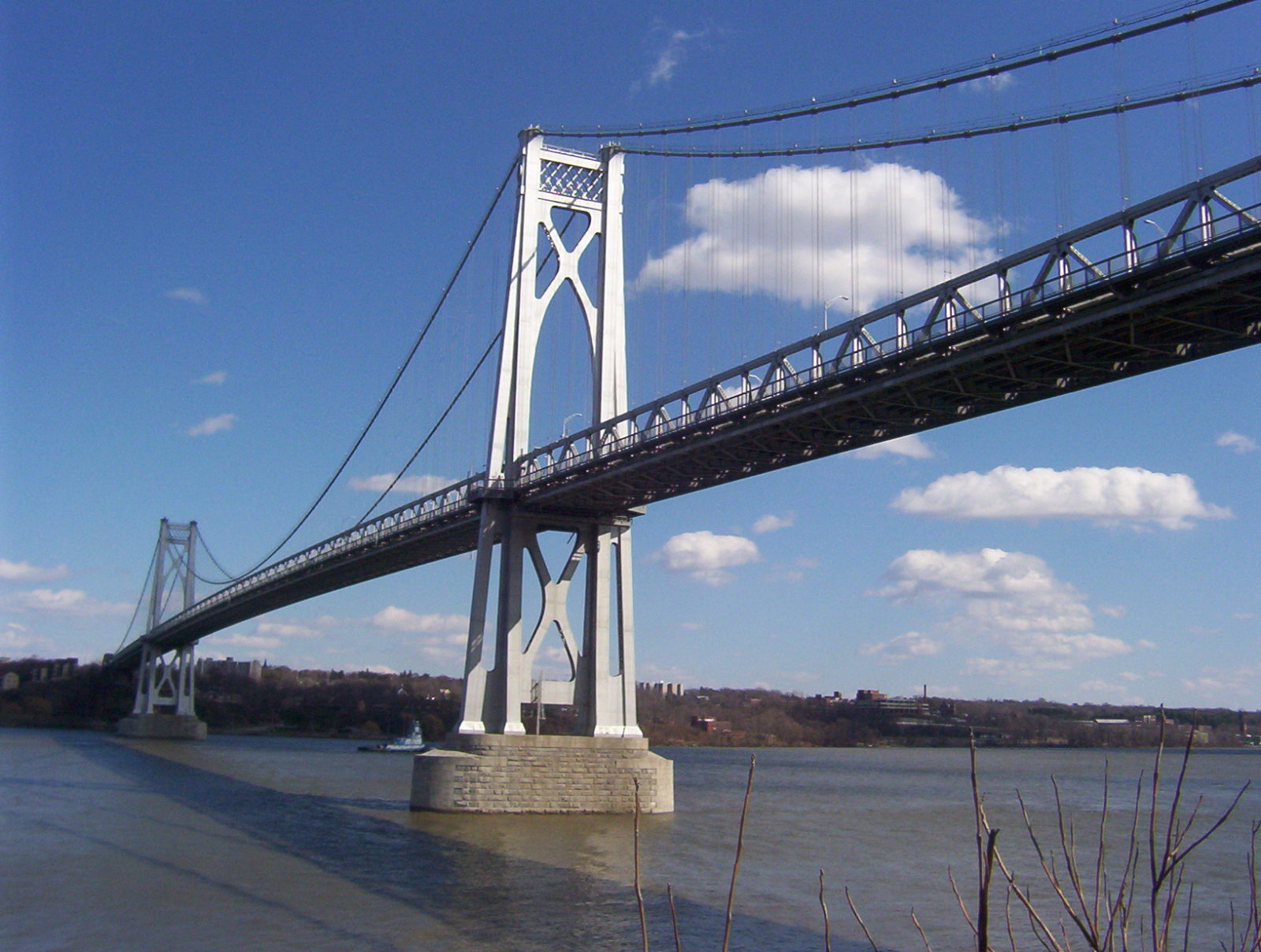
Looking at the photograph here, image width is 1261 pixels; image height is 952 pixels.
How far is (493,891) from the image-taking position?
19734 millimetres

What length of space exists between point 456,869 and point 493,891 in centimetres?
238

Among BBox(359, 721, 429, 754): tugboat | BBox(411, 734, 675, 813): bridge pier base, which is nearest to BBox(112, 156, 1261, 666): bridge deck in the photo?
BBox(411, 734, 675, 813): bridge pier base

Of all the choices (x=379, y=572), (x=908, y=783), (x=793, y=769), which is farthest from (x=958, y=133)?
(x=793, y=769)

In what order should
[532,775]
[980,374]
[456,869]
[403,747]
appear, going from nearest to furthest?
1. [980,374]
2. [456,869]
3. [532,775]
4. [403,747]

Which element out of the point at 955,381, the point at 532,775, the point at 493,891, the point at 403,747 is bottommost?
the point at 403,747

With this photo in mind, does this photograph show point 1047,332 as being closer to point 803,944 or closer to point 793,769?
point 803,944

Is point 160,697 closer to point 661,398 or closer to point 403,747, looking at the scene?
point 403,747

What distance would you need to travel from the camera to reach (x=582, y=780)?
31719mm

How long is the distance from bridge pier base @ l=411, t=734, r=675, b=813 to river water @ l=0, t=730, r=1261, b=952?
1.97ft

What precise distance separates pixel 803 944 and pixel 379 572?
1379 inches

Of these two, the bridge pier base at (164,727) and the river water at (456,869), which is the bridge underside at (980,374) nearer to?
the river water at (456,869)

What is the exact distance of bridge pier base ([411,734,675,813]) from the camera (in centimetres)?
3077

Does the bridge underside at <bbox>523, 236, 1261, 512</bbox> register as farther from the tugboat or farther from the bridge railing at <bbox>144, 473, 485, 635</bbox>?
the tugboat

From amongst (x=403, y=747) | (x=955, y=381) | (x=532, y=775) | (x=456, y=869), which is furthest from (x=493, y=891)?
(x=403, y=747)
